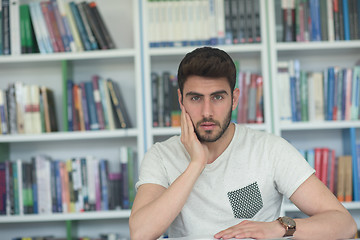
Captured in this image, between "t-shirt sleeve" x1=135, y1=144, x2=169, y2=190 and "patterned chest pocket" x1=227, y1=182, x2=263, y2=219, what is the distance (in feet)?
0.79

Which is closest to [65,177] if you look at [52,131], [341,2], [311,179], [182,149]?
[52,131]

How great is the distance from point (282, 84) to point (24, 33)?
5.16 ft

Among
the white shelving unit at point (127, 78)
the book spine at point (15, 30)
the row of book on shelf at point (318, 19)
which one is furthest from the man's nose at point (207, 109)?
the book spine at point (15, 30)

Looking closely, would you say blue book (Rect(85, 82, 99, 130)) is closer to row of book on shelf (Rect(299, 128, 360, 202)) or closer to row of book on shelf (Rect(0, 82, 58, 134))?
→ row of book on shelf (Rect(0, 82, 58, 134))

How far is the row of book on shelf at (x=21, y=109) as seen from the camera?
2748 millimetres

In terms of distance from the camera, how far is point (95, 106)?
2.75 m

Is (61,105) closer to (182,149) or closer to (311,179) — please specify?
(182,149)

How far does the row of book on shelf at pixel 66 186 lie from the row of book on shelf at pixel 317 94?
97 cm

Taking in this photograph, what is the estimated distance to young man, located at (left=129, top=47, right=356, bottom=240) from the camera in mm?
1524

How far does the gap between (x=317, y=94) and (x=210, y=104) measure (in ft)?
4.32

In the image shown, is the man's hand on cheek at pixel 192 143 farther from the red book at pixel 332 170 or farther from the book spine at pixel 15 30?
the book spine at pixel 15 30

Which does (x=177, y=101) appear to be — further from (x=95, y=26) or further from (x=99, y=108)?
(x=95, y=26)

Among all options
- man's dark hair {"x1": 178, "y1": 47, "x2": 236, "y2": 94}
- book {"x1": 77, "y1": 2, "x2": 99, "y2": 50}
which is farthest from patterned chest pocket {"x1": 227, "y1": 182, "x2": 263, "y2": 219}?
book {"x1": 77, "y1": 2, "x2": 99, "y2": 50}

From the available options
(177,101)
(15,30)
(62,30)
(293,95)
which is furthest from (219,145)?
(15,30)
